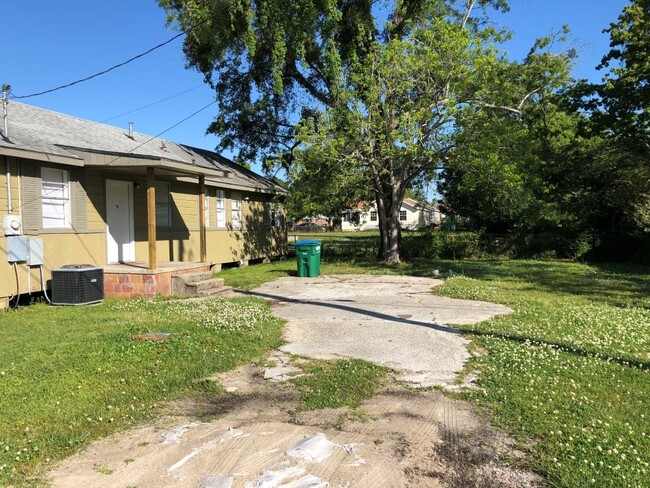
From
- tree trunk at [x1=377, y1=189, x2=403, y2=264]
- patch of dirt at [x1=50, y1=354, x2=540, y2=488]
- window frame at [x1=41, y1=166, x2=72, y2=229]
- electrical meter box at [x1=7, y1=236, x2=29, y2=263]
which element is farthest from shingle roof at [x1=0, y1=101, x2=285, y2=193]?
patch of dirt at [x1=50, y1=354, x2=540, y2=488]

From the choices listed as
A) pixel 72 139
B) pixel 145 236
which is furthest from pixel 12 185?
pixel 145 236

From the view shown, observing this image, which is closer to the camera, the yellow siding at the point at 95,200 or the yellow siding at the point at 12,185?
the yellow siding at the point at 12,185

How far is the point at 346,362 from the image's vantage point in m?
5.72

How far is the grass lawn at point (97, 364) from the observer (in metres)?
3.78

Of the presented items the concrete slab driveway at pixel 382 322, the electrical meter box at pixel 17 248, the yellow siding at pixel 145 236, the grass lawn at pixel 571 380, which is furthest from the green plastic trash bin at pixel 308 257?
the electrical meter box at pixel 17 248

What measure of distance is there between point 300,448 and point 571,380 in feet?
9.64

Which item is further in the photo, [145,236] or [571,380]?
[145,236]

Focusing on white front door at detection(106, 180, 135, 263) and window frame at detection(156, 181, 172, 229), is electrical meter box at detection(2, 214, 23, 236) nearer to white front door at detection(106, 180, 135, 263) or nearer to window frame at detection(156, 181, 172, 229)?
white front door at detection(106, 180, 135, 263)

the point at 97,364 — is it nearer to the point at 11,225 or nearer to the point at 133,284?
the point at 11,225

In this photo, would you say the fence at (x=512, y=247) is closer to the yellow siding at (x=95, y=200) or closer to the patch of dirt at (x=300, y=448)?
the yellow siding at (x=95, y=200)

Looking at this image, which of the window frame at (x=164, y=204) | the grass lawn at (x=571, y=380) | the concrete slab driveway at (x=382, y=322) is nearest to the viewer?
the grass lawn at (x=571, y=380)

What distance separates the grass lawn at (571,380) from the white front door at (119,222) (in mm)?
7879

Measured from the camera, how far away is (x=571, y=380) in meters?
4.85

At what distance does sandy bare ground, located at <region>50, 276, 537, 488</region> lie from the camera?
→ 315cm
